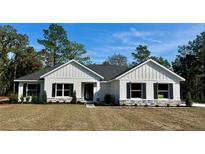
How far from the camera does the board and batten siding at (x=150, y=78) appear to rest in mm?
20331

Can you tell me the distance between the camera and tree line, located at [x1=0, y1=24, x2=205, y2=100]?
3734cm

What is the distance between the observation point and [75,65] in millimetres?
22812

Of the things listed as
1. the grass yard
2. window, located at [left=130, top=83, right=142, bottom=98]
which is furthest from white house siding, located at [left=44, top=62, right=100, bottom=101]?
the grass yard

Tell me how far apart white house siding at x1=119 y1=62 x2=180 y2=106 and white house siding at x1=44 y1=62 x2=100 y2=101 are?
A: 3.73 metres

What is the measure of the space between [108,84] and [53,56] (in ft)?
70.6

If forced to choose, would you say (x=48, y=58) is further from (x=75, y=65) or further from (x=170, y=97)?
(x=170, y=97)

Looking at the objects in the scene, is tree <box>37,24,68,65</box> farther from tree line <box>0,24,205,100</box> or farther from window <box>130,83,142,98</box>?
window <box>130,83,142,98</box>

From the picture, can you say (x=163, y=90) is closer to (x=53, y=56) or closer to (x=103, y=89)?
(x=103, y=89)

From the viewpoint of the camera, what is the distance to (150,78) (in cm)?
2066

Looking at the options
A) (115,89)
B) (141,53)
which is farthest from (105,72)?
(141,53)

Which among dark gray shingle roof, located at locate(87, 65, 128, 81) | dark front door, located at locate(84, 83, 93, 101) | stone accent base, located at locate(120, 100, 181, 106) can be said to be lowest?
stone accent base, located at locate(120, 100, 181, 106)
